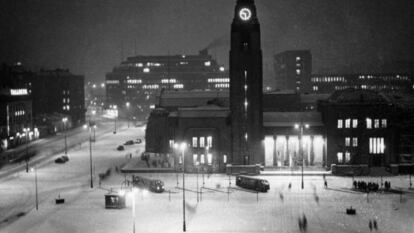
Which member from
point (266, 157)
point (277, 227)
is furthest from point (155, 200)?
point (266, 157)

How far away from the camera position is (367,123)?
84375mm

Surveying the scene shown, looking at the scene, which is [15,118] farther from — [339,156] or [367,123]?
[367,123]

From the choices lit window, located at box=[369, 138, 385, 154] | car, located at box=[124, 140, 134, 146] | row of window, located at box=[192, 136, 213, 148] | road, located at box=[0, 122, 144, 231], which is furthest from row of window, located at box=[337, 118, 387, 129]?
car, located at box=[124, 140, 134, 146]

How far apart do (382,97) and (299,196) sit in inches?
1190

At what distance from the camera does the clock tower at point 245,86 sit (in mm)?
83062

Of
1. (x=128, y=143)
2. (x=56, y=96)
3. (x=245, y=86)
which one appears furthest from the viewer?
(x=56, y=96)

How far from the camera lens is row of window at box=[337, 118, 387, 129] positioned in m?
84.1

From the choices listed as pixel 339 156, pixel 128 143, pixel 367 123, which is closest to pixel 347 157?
pixel 339 156

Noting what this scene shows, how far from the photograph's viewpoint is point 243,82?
83.8 meters

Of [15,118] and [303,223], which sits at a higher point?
[15,118]

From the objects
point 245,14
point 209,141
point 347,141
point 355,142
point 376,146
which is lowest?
point 376,146

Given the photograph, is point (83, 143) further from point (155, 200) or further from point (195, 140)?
point (155, 200)

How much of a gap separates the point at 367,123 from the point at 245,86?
66.9 feet

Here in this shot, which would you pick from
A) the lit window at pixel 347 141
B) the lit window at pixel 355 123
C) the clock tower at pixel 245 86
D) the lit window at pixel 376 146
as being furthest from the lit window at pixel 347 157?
the clock tower at pixel 245 86
